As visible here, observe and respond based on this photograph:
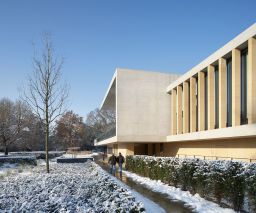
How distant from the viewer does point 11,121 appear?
6309 cm

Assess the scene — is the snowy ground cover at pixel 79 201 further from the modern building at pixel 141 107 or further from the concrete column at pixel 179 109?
the modern building at pixel 141 107

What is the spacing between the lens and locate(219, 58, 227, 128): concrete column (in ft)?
71.6

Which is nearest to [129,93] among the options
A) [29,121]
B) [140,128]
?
[140,128]

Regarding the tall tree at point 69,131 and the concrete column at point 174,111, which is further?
the tall tree at point 69,131

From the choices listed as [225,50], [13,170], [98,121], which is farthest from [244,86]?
[98,121]

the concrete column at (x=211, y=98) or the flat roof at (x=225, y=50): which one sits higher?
the flat roof at (x=225, y=50)

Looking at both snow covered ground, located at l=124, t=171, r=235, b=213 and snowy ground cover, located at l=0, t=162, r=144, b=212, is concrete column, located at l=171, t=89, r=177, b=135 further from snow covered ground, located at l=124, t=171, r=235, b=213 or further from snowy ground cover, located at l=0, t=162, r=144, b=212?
snowy ground cover, located at l=0, t=162, r=144, b=212

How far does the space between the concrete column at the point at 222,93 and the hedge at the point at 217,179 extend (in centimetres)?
711

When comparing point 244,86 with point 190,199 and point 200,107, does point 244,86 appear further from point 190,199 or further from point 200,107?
point 190,199

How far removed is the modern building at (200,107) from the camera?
19.5 m

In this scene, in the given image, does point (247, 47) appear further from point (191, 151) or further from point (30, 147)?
point (30, 147)

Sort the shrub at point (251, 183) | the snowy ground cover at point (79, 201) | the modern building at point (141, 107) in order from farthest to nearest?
1. the modern building at point (141, 107)
2. the shrub at point (251, 183)
3. the snowy ground cover at point (79, 201)

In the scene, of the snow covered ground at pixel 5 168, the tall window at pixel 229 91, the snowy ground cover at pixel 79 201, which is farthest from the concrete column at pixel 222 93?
the snow covered ground at pixel 5 168

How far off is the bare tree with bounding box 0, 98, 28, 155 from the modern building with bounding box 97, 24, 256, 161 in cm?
2619
